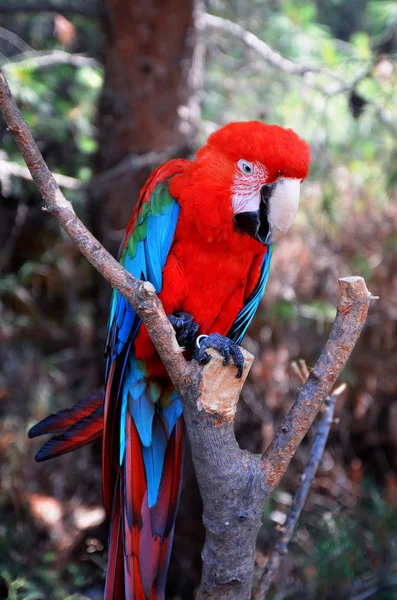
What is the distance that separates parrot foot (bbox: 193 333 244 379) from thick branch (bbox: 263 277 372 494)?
0.14 metres

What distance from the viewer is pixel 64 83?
3.79 m

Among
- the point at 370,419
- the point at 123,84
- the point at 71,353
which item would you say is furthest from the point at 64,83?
the point at 370,419

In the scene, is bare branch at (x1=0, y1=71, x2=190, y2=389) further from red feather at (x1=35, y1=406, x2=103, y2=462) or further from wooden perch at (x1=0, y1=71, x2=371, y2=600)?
red feather at (x1=35, y1=406, x2=103, y2=462)

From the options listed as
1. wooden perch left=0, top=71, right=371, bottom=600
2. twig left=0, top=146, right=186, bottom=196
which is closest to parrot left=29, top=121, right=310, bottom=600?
wooden perch left=0, top=71, right=371, bottom=600

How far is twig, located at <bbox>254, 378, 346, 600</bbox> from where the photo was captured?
1.34 meters

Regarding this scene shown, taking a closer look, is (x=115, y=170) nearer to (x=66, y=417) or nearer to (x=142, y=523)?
(x=66, y=417)

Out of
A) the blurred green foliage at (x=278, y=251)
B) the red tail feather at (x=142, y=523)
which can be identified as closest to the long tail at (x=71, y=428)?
the red tail feather at (x=142, y=523)

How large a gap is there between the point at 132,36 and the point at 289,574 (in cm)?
254

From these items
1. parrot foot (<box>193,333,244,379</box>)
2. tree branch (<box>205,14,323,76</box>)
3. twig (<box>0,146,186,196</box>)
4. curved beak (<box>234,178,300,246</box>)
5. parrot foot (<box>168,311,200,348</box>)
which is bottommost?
parrot foot (<box>168,311,200,348</box>)

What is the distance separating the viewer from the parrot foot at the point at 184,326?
4.88 feet

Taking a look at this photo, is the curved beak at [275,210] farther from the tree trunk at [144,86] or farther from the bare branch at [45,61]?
the bare branch at [45,61]

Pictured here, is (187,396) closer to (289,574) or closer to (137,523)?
(137,523)

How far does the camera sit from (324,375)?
3.68 feet

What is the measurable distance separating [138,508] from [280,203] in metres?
0.86
